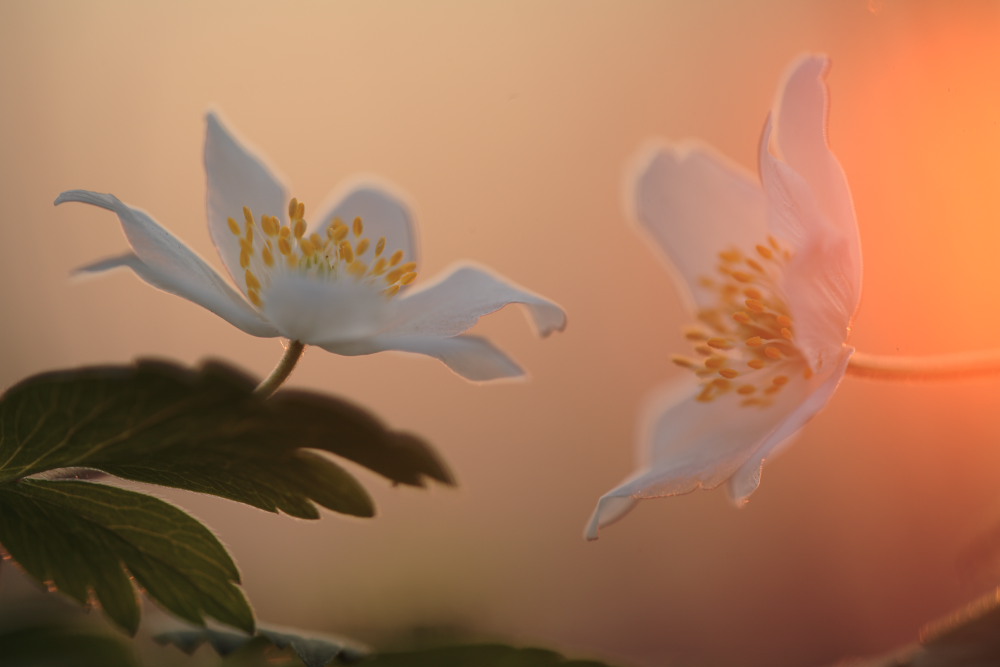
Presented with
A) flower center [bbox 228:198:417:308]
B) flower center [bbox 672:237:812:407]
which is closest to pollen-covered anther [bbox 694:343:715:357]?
flower center [bbox 672:237:812:407]

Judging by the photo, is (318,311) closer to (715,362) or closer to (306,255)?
(306,255)

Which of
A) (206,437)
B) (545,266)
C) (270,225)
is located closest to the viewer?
(206,437)

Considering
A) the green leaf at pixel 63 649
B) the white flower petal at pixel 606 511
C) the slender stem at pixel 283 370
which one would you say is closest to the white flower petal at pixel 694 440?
the white flower petal at pixel 606 511

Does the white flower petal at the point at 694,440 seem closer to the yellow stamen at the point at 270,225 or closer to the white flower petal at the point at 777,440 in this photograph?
the white flower petal at the point at 777,440

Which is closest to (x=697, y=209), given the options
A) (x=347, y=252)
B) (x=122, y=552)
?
(x=347, y=252)

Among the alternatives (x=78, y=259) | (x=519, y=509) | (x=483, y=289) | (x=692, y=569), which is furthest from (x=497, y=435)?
(x=483, y=289)

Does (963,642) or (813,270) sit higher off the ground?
(813,270)

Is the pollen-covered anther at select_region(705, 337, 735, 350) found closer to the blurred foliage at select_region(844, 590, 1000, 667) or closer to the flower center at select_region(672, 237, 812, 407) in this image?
the flower center at select_region(672, 237, 812, 407)
